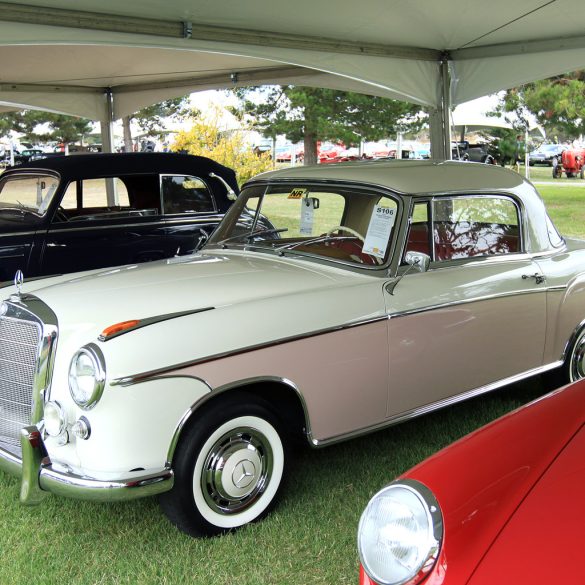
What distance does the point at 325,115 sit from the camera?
795 inches

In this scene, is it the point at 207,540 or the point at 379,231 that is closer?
the point at 207,540

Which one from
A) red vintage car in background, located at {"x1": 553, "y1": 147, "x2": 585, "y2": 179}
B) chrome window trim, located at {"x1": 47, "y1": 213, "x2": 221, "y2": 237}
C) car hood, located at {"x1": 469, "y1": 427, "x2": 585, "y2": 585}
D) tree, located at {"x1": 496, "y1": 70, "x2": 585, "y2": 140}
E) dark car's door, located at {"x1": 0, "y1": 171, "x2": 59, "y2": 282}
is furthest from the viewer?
red vintage car in background, located at {"x1": 553, "y1": 147, "x2": 585, "y2": 179}

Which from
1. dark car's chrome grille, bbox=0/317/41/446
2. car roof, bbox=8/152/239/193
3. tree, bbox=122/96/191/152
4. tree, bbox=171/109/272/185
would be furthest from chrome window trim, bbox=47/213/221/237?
tree, bbox=122/96/191/152

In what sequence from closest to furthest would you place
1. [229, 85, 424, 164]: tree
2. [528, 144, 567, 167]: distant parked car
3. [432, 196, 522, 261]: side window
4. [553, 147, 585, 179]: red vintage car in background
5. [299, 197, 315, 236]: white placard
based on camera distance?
[432, 196, 522, 261]: side window
[299, 197, 315, 236]: white placard
[229, 85, 424, 164]: tree
[553, 147, 585, 179]: red vintage car in background
[528, 144, 567, 167]: distant parked car

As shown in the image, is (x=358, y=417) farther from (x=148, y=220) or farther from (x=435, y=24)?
(x=435, y=24)

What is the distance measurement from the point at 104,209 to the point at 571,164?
2286cm

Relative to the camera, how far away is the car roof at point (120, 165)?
21.1ft

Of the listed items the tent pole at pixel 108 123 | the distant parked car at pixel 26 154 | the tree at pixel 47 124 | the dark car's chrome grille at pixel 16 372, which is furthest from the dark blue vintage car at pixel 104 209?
the distant parked car at pixel 26 154

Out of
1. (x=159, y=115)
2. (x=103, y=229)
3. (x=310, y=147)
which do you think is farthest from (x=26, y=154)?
(x=103, y=229)

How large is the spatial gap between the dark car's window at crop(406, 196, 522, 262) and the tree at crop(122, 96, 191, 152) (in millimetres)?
24978

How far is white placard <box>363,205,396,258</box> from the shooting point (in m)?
3.53

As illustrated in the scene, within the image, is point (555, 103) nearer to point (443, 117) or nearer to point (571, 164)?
point (571, 164)

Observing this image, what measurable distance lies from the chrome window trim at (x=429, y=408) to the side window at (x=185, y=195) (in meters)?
3.99

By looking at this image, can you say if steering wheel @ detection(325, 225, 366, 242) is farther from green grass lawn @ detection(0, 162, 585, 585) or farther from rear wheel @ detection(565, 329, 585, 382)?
rear wheel @ detection(565, 329, 585, 382)
